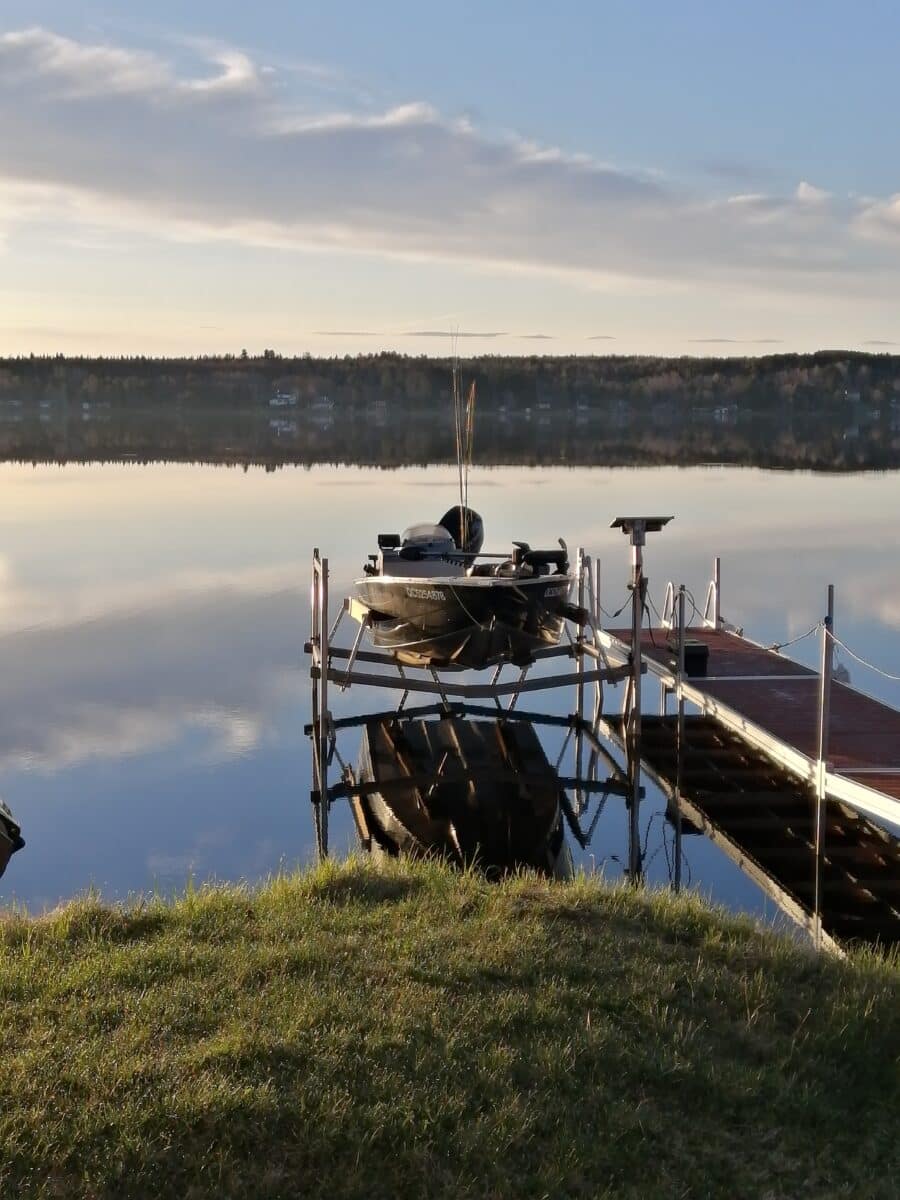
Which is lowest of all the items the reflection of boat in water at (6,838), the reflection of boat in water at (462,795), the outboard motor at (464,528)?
the reflection of boat in water at (462,795)

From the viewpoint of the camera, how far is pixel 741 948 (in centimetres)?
686

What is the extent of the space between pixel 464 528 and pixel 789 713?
6.53m

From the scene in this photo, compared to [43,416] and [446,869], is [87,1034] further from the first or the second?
[43,416]

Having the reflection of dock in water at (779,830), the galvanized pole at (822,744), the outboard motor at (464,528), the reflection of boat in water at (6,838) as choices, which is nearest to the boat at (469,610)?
the reflection of dock in water at (779,830)

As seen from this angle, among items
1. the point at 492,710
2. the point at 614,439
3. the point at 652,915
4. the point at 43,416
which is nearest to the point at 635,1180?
the point at 652,915

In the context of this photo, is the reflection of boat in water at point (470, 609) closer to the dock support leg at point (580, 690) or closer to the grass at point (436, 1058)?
the dock support leg at point (580, 690)

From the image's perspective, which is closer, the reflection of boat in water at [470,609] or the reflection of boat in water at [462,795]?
the reflection of boat in water at [462,795]

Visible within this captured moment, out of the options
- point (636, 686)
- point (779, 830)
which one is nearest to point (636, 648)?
point (636, 686)

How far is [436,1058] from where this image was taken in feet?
16.9

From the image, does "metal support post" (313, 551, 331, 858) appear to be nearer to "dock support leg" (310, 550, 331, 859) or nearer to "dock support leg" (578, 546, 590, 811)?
"dock support leg" (310, 550, 331, 859)

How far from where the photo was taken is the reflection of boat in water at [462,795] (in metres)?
11.8

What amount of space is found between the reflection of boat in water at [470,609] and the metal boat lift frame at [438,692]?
0.25 metres

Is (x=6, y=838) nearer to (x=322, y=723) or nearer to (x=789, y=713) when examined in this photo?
(x=322, y=723)

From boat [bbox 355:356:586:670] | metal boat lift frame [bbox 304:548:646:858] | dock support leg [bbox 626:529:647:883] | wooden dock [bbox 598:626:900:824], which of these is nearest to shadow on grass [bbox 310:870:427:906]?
metal boat lift frame [bbox 304:548:646:858]
